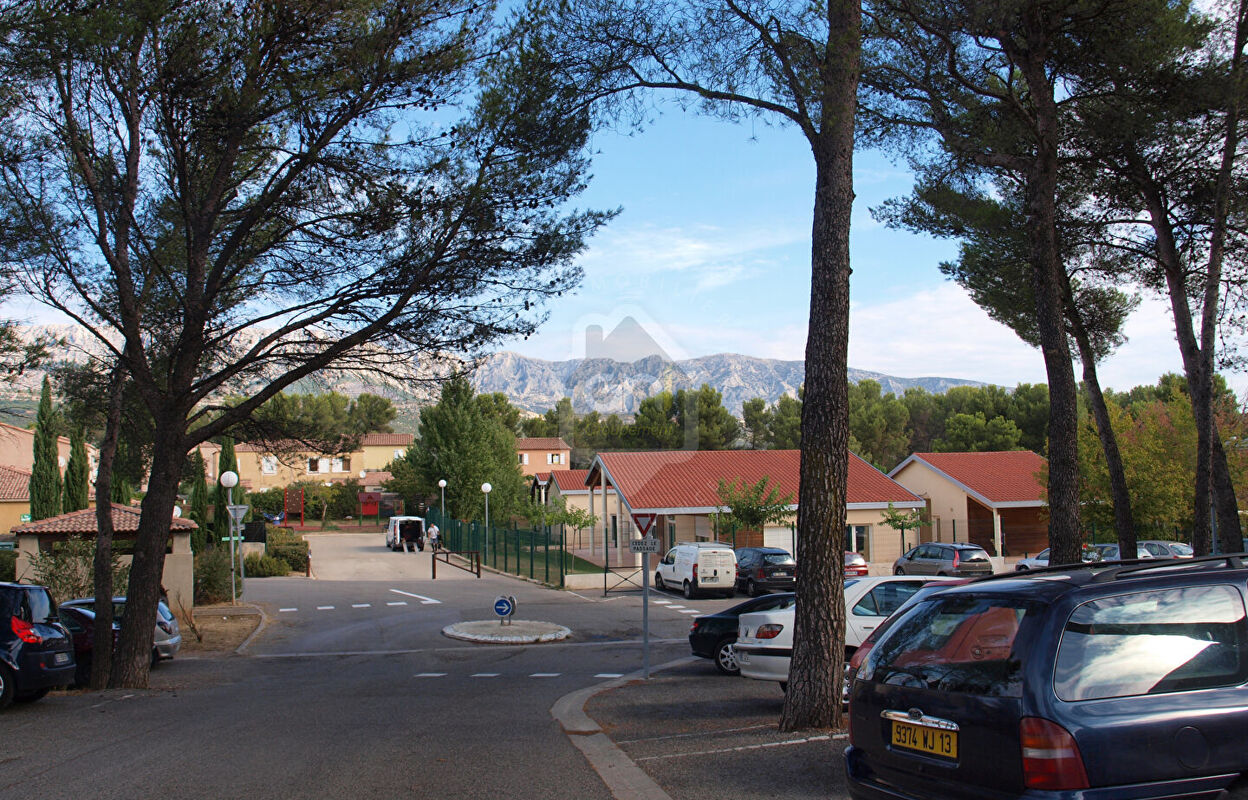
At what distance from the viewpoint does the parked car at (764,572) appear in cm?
2828

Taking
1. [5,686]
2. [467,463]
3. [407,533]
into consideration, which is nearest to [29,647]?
[5,686]

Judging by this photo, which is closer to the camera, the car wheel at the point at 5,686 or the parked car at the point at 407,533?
the car wheel at the point at 5,686

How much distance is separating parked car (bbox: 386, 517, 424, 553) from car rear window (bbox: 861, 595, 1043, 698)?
1862 inches

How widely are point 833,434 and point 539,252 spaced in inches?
244

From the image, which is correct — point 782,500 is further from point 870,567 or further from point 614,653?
point 614,653

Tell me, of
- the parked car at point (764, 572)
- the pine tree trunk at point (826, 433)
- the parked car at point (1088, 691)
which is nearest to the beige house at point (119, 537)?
the parked car at point (764, 572)

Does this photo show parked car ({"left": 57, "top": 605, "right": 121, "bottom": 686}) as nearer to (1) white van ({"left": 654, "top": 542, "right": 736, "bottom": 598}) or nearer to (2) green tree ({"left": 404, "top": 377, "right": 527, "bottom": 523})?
(1) white van ({"left": 654, "top": 542, "right": 736, "bottom": 598})

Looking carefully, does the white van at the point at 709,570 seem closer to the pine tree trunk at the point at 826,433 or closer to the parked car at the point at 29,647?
the parked car at the point at 29,647

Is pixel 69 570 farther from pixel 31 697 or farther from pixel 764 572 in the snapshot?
A: pixel 764 572

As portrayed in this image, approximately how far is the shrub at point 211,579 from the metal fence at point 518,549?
11.0 metres

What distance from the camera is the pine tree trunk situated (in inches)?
321

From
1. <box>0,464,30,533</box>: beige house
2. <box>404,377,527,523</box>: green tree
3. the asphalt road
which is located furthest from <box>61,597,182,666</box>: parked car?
<box>404,377,527,523</box>: green tree

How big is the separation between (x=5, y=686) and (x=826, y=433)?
9.99 meters

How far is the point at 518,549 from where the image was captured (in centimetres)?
3709
